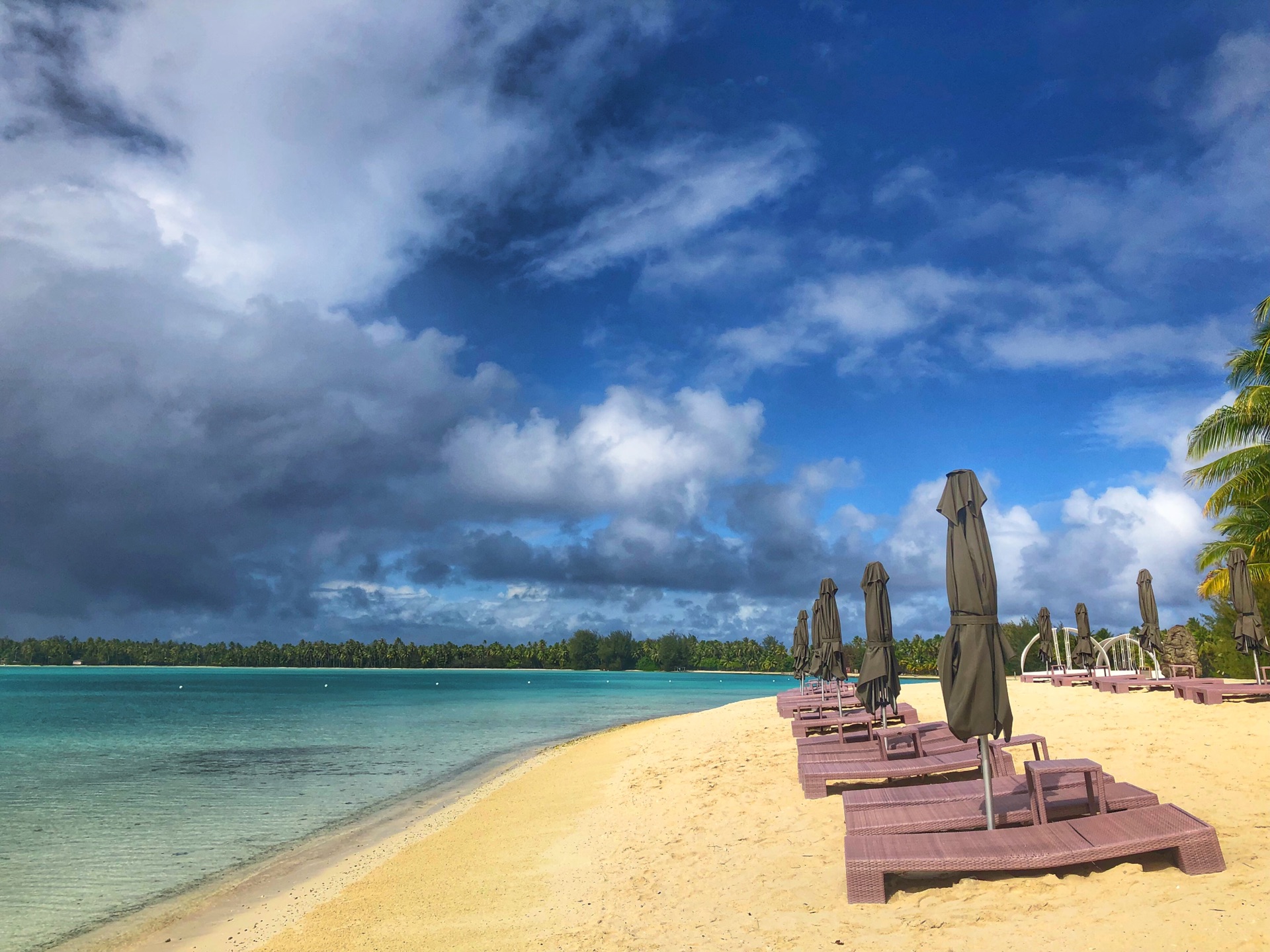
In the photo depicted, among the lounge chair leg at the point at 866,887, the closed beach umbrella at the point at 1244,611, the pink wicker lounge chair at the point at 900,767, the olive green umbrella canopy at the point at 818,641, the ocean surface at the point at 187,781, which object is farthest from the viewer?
the olive green umbrella canopy at the point at 818,641

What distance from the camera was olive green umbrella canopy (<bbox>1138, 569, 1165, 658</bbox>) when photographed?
56.6ft

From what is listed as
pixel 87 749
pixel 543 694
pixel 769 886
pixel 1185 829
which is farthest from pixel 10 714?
pixel 1185 829

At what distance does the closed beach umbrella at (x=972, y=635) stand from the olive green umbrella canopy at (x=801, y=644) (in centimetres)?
1594

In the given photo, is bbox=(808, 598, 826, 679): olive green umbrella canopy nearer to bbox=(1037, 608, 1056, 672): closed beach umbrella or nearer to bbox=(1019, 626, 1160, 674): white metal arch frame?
bbox=(1019, 626, 1160, 674): white metal arch frame

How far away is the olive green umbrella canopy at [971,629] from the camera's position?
19.1 feet

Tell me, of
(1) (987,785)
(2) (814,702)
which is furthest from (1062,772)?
(2) (814,702)

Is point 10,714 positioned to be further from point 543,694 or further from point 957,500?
point 957,500

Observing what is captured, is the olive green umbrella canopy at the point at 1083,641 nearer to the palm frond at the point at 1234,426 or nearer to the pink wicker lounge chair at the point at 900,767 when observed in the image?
the palm frond at the point at 1234,426

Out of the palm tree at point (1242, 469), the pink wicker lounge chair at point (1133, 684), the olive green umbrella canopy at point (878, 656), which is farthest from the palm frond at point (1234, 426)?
the olive green umbrella canopy at point (878, 656)

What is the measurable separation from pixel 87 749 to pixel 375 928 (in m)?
25.3

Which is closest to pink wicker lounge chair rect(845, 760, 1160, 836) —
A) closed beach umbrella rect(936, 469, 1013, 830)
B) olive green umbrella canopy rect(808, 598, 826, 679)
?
closed beach umbrella rect(936, 469, 1013, 830)

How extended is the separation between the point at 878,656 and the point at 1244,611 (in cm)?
906

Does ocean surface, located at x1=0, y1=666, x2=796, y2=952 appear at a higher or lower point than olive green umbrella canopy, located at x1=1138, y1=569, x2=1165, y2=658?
lower

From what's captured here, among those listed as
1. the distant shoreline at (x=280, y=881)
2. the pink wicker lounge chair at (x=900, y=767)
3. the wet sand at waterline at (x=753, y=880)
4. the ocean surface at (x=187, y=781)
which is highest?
the pink wicker lounge chair at (x=900, y=767)
